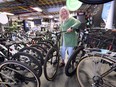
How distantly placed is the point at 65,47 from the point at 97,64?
1266mm

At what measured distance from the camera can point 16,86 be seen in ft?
7.44

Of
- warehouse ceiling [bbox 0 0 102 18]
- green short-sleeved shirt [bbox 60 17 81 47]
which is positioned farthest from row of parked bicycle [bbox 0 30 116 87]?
warehouse ceiling [bbox 0 0 102 18]

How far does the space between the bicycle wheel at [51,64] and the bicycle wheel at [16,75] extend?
463mm

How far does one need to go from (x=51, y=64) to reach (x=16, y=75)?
2.93ft

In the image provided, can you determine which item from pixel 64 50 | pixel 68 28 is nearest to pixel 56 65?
pixel 64 50

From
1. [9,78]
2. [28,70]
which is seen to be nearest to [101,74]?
[28,70]

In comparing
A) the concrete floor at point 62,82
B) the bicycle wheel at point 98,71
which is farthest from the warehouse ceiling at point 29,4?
the bicycle wheel at point 98,71

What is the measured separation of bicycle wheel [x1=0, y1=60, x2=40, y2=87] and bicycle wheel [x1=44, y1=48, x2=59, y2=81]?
463 millimetres

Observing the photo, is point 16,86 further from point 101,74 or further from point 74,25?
point 74,25

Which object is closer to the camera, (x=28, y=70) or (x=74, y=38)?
(x=28, y=70)

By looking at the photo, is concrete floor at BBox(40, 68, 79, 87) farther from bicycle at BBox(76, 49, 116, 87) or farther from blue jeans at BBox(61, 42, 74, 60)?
blue jeans at BBox(61, 42, 74, 60)

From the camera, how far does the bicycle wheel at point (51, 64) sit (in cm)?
263

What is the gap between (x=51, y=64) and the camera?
2.88 m

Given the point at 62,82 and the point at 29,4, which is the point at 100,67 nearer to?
the point at 62,82
